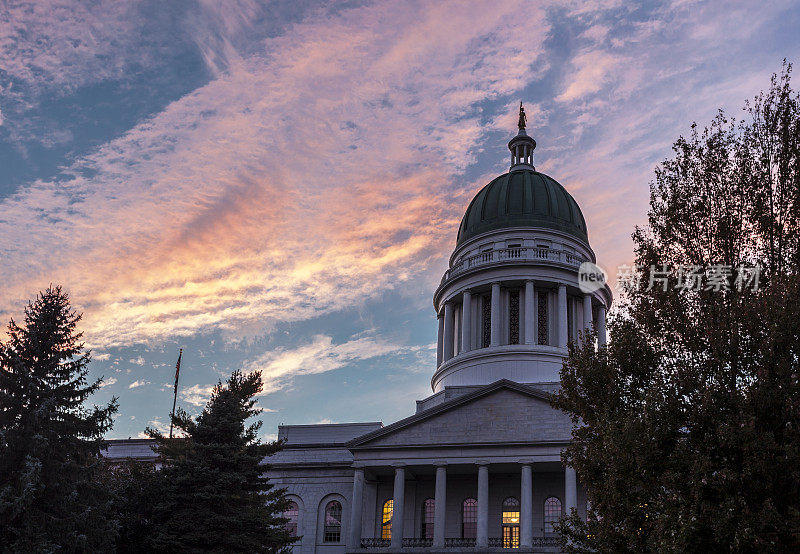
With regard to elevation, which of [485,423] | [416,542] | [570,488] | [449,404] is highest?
[449,404]

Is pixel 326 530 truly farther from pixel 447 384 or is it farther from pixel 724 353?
pixel 724 353

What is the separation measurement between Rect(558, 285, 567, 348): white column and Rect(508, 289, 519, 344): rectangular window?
9.12 feet

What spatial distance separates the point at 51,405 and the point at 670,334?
59.9 feet

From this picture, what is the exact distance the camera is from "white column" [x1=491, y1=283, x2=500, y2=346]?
51781 mm

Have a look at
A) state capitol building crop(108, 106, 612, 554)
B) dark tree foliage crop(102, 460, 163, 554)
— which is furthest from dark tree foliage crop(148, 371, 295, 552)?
state capitol building crop(108, 106, 612, 554)

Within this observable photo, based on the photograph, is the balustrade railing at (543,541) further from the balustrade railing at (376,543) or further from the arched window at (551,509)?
the balustrade railing at (376,543)

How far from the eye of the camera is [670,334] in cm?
1823

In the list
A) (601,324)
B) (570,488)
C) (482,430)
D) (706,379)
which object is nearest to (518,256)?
(601,324)

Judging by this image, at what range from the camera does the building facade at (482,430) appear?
40156 mm

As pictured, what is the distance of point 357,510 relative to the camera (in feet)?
135

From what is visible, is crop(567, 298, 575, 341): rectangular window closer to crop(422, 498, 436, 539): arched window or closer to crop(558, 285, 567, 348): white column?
crop(558, 285, 567, 348): white column

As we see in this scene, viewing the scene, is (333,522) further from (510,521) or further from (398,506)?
(510,521)

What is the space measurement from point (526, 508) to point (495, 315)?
1607 cm

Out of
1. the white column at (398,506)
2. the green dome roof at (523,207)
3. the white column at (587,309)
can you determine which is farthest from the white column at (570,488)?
the green dome roof at (523,207)
